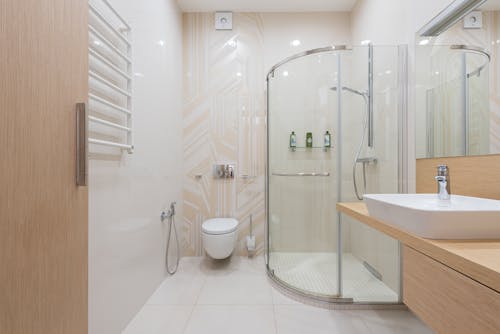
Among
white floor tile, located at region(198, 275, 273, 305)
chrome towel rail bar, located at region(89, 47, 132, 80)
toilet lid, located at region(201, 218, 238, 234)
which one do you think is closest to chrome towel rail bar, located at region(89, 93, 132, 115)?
chrome towel rail bar, located at region(89, 47, 132, 80)

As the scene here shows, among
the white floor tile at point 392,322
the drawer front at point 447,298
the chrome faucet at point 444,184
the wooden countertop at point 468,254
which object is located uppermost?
the chrome faucet at point 444,184

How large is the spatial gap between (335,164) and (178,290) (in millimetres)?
1642

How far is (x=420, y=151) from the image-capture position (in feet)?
5.23

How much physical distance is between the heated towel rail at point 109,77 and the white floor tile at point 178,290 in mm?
1154

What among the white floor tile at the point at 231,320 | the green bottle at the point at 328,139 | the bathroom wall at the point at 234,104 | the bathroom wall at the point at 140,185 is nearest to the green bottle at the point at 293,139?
the green bottle at the point at 328,139

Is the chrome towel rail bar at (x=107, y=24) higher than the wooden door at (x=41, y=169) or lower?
higher

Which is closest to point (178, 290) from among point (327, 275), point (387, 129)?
point (327, 275)

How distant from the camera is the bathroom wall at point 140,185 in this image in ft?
4.08

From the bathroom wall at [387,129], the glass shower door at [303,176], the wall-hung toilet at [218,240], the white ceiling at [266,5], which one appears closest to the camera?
the bathroom wall at [387,129]

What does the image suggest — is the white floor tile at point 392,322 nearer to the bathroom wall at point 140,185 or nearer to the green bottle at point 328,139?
the green bottle at point 328,139

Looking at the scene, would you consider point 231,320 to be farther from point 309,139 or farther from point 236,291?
point 309,139

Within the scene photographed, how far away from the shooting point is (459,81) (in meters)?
1.30

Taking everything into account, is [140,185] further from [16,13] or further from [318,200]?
[318,200]

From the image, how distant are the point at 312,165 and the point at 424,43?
1.15 m
